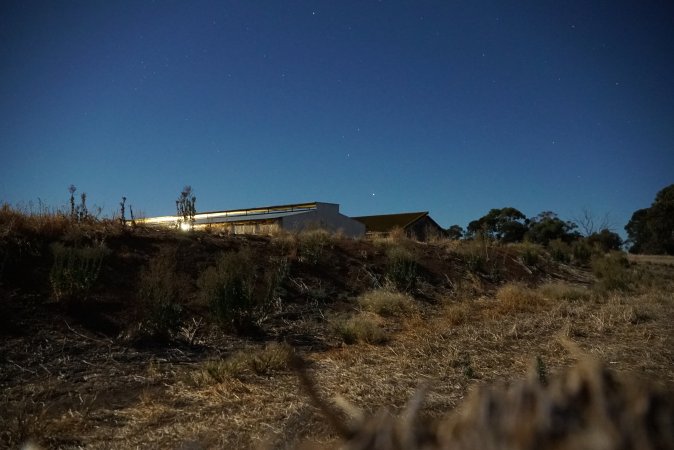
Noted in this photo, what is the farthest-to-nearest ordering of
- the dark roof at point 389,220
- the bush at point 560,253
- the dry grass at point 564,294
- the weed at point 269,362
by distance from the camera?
the dark roof at point 389,220, the bush at point 560,253, the dry grass at point 564,294, the weed at point 269,362

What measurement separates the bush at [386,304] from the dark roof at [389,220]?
Answer: 31009 mm

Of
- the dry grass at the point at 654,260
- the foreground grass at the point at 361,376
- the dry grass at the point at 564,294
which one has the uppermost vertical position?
the foreground grass at the point at 361,376

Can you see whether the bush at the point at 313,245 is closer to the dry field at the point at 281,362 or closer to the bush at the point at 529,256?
the dry field at the point at 281,362

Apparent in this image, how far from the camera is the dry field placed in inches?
133

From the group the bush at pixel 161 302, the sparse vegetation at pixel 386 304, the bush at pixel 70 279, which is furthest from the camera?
the sparse vegetation at pixel 386 304

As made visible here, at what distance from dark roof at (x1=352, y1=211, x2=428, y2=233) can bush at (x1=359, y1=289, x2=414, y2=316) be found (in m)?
31.0

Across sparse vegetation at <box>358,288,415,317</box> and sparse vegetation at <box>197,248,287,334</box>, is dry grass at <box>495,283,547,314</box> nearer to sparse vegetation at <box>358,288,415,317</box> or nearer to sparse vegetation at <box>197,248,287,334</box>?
sparse vegetation at <box>358,288,415,317</box>

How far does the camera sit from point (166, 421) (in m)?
3.80

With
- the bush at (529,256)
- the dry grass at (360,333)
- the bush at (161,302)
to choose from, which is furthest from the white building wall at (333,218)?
the dry grass at (360,333)

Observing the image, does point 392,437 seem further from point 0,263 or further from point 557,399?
point 0,263

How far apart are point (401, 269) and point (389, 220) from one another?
112 feet

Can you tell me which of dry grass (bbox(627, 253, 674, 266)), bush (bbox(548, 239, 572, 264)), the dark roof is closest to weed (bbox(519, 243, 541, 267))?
bush (bbox(548, 239, 572, 264))

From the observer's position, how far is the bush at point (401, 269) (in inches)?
521

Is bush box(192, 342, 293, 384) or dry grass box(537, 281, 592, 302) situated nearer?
bush box(192, 342, 293, 384)
